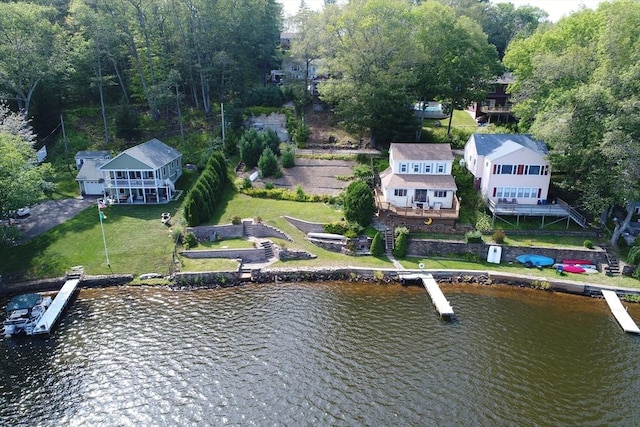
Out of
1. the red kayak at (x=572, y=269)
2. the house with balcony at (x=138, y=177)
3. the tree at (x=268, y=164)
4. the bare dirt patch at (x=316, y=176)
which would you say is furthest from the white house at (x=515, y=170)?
the house with balcony at (x=138, y=177)

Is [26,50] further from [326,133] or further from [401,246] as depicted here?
[401,246]

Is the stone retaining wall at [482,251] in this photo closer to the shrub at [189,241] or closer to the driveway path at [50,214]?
the shrub at [189,241]

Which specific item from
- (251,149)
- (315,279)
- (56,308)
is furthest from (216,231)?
(251,149)

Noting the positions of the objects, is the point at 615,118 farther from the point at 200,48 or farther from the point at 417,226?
the point at 200,48

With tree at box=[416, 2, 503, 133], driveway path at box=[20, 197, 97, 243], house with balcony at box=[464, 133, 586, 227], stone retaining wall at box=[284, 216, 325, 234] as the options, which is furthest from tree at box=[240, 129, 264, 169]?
house with balcony at box=[464, 133, 586, 227]

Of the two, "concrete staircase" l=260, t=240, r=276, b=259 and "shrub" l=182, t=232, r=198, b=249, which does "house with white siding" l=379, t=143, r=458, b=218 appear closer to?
"concrete staircase" l=260, t=240, r=276, b=259

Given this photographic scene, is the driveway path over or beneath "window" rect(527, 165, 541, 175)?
beneath

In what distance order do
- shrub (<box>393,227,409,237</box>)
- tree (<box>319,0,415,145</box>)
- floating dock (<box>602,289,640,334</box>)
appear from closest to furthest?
1. floating dock (<box>602,289,640,334</box>)
2. shrub (<box>393,227,409,237</box>)
3. tree (<box>319,0,415,145</box>)
